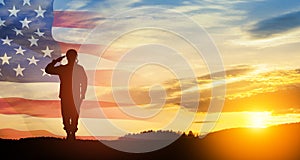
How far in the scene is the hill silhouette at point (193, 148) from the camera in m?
20.5

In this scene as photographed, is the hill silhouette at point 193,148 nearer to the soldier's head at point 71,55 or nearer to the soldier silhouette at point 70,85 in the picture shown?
the soldier silhouette at point 70,85

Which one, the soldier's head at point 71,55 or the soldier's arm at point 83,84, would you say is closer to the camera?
the soldier's head at point 71,55

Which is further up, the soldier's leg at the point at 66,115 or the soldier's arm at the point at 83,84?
the soldier's arm at the point at 83,84

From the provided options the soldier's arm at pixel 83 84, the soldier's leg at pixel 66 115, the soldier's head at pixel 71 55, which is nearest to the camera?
the soldier's head at pixel 71 55

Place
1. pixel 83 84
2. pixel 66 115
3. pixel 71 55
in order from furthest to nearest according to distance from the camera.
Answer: pixel 66 115, pixel 83 84, pixel 71 55

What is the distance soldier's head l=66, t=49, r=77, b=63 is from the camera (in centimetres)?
2033

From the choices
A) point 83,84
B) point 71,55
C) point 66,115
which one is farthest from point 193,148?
point 71,55

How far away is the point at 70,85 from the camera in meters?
20.8

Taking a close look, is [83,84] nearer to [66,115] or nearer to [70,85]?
[70,85]

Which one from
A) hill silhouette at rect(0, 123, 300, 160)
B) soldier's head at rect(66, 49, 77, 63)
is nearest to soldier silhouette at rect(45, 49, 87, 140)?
soldier's head at rect(66, 49, 77, 63)

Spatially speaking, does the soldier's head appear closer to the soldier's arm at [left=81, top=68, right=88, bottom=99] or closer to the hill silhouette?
the soldier's arm at [left=81, top=68, right=88, bottom=99]

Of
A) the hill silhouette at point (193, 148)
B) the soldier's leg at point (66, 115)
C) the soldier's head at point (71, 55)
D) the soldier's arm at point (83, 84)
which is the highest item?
the soldier's head at point (71, 55)

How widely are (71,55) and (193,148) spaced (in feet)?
18.6

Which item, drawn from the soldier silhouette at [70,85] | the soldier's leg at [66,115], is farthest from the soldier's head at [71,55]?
the soldier's leg at [66,115]
